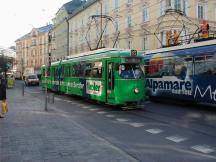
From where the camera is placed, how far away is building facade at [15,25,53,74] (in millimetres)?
108494

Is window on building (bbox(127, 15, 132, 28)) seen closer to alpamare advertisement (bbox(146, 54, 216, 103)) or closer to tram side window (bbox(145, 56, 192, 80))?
tram side window (bbox(145, 56, 192, 80))

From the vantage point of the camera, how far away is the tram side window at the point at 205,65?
663 inches

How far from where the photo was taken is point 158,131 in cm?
1211

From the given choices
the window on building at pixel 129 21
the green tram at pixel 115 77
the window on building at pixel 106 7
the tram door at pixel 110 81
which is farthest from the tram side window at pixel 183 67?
the window on building at pixel 106 7

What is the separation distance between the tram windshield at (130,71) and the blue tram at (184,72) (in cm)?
242

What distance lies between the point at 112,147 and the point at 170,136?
2.59 meters

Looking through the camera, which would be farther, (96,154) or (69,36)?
(69,36)

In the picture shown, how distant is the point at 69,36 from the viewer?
75000 mm

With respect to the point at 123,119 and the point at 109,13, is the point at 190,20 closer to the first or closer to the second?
the point at 109,13

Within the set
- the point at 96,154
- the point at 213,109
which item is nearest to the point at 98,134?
the point at 96,154

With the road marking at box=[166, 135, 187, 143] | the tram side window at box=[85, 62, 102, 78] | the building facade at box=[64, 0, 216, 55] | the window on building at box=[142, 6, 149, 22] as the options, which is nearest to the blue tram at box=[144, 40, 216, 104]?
the tram side window at box=[85, 62, 102, 78]

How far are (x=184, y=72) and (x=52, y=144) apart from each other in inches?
436

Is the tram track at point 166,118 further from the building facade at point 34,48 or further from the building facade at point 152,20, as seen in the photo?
the building facade at point 34,48

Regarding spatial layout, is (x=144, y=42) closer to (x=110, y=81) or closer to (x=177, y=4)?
(x=177, y=4)
